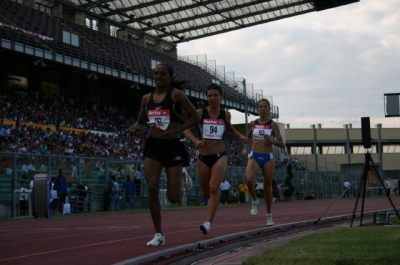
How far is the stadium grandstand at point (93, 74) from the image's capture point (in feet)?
100

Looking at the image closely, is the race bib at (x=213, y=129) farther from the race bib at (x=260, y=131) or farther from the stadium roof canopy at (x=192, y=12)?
the stadium roof canopy at (x=192, y=12)

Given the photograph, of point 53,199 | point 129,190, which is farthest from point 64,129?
point 53,199

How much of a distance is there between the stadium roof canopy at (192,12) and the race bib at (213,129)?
3808 cm

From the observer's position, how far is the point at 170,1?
5109 cm

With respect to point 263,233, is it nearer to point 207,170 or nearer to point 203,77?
point 207,170

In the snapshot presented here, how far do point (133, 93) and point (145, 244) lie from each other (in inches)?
1869

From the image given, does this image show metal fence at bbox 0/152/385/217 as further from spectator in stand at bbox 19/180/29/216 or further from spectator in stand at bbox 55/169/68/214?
spectator in stand at bbox 55/169/68/214

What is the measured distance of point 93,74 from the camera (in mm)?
45125

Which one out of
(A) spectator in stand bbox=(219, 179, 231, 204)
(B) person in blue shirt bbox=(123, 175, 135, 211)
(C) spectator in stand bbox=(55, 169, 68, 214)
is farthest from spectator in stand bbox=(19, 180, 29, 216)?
(A) spectator in stand bbox=(219, 179, 231, 204)

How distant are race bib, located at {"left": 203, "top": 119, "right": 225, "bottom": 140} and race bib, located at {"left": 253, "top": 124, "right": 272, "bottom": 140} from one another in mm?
3022

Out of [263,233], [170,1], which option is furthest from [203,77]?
[263,233]

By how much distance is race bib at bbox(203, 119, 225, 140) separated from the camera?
11484 millimetres

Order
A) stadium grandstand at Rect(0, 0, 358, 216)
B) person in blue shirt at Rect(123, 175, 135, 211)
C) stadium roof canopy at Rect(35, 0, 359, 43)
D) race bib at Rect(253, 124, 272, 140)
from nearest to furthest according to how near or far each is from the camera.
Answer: race bib at Rect(253, 124, 272, 140)
stadium grandstand at Rect(0, 0, 358, 216)
person in blue shirt at Rect(123, 175, 135, 211)
stadium roof canopy at Rect(35, 0, 359, 43)

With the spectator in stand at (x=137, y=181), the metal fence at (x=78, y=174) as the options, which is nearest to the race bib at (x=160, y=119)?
the metal fence at (x=78, y=174)
